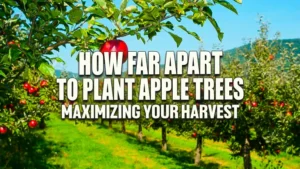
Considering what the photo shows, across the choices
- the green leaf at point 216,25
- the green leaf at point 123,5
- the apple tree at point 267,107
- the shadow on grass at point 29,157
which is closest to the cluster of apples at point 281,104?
the apple tree at point 267,107

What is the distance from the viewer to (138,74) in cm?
870

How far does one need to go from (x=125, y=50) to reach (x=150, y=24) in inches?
10.9

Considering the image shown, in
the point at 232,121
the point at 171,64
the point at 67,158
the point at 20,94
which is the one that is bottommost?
the point at 67,158

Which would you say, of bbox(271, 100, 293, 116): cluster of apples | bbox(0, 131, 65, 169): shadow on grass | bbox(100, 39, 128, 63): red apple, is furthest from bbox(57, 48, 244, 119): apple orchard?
bbox(0, 131, 65, 169): shadow on grass

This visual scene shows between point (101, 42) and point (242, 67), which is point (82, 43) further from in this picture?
point (242, 67)

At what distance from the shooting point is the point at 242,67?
58.5 feet

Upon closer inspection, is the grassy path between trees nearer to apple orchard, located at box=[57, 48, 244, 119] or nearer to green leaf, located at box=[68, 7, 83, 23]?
apple orchard, located at box=[57, 48, 244, 119]

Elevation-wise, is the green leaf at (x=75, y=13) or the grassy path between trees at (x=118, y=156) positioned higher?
the green leaf at (x=75, y=13)

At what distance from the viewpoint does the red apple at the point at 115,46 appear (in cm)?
293

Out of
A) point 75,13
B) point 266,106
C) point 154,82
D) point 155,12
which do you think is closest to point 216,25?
point 155,12

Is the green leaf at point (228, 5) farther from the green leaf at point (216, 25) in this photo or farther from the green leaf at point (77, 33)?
the green leaf at point (77, 33)

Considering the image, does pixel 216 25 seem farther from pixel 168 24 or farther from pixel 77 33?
pixel 77 33

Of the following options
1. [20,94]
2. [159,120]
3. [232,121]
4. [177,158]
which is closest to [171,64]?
[20,94]

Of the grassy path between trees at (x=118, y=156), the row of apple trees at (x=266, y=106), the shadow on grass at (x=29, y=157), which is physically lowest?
the grassy path between trees at (x=118, y=156)
